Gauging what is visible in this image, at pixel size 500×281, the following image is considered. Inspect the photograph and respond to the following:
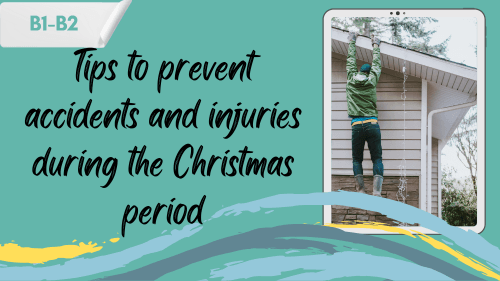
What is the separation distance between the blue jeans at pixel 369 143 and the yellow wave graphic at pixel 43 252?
2.27 m

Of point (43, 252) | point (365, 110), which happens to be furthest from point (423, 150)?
point (43, 252)

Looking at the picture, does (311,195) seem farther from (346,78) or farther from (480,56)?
(480,56)

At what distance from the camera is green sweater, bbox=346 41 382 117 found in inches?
149

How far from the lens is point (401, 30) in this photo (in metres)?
3.54

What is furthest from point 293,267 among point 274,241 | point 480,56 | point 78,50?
point 78,50

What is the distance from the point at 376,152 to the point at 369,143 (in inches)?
4.4

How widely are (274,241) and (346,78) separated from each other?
166 centimetres

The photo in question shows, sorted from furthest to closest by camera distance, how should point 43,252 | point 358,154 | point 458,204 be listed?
point 358,154
point 458,204
point 43,252

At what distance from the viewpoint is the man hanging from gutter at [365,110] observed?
12.2ft

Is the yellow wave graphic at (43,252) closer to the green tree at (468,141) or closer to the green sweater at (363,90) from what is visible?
the green sweater at (363,90)

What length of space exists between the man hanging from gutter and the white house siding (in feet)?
0.19

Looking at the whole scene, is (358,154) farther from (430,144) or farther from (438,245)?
(438,245)

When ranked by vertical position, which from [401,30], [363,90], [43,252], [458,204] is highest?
[401,30]

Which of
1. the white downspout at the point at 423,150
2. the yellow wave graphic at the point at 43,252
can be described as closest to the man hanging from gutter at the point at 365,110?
the white downspout at the point at 423,150
